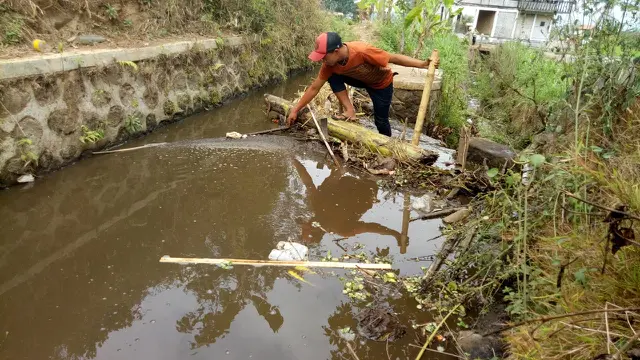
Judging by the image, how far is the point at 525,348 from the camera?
185 centimetres

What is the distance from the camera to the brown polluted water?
2.60 m

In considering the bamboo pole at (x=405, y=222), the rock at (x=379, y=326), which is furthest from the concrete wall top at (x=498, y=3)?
the rock at (x=379, y=326)

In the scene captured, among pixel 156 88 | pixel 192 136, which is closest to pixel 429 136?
pixel 192 136

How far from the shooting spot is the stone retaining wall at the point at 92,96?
4.30 m

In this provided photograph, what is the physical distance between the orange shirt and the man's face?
0.61 feet

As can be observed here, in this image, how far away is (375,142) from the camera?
548 centimetres

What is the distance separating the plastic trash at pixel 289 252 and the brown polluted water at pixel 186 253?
0.09m

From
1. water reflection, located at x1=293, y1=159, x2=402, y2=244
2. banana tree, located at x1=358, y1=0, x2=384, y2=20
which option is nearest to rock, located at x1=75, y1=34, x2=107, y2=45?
water reflection, located at x1=293, y1=159, x2=402, y2=244

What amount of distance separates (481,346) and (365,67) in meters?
3.90

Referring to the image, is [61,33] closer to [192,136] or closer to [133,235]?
[192,136]

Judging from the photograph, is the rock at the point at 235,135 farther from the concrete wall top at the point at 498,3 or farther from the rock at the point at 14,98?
the concrete wall top at the point at 498,3

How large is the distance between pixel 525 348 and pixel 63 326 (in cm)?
278

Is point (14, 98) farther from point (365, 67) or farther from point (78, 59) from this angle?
point (365, 67)

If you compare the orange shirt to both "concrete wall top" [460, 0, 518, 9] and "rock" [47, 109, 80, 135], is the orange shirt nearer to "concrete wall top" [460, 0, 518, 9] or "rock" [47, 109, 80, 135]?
"rock" [47, 109, 80, 135]
